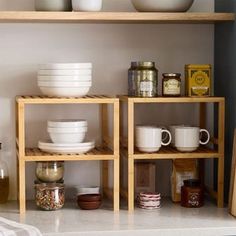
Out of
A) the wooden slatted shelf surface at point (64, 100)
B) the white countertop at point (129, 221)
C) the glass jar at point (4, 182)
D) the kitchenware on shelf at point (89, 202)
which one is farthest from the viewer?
the glass jar at point (4, 182)

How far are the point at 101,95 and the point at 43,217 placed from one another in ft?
1.82

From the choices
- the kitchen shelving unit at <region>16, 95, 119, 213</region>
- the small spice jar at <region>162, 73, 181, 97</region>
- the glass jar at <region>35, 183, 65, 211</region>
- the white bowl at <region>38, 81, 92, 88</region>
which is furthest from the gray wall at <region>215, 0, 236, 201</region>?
the glass jar at <region>35, 183, 65, 211</region>

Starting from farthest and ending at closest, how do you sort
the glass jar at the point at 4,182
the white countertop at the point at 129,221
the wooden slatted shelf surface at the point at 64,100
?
the glass jar at the point at 4,182 < the wooden slatted shelf surface at the point at 64,100 < the white countertop at the point at 129,221

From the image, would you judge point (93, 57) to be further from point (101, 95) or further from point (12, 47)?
point (12, 47)

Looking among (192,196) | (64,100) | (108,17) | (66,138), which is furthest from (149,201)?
(108,17)

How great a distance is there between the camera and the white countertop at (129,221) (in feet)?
6.84

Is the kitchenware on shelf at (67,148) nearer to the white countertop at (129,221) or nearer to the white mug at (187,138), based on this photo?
the white countertop at (129,221)

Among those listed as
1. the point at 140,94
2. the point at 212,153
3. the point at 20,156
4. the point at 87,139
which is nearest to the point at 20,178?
the point at 20,156

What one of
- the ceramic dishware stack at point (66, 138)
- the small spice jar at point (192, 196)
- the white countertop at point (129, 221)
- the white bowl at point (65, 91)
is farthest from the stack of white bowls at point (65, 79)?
the small spice jar at point (192, 196)

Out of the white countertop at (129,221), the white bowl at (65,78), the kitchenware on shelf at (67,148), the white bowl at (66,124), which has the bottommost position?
the white countertop at (129,221)

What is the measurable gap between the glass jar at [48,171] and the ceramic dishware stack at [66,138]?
68 mm

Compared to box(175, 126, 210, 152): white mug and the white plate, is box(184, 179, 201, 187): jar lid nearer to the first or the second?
box(175, 126, 210, 152): white mug

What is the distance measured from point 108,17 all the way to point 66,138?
0.45 m

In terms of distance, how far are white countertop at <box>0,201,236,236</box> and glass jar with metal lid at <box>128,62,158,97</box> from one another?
0.43 m
